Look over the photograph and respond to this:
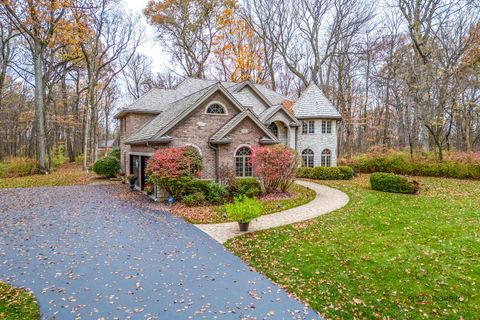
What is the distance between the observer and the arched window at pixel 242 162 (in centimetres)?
1657

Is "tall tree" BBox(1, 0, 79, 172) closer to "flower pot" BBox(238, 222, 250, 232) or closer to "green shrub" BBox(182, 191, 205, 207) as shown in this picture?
"green shrub" BBox(182, 191, 205, 207)

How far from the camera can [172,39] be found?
32.0 metres

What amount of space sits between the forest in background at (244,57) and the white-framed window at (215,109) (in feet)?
47.8

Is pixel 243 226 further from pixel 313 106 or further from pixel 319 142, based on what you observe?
pixel 313 106

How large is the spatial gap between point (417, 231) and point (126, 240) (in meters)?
9.54

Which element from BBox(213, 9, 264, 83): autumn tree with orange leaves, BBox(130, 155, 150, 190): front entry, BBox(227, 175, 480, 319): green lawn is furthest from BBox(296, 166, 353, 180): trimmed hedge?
BBox(213, 9, 264, 83): autumn tree with orange leaves

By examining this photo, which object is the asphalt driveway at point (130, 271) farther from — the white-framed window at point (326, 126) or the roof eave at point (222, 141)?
the white-framed window at point (326, 126)

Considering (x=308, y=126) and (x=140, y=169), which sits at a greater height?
(x=308, y=126)

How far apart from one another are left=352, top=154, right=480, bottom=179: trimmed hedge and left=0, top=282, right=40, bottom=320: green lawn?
25574 millimetres

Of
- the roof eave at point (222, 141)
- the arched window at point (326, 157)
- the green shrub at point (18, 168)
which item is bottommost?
the green shrub at point (18, 168)

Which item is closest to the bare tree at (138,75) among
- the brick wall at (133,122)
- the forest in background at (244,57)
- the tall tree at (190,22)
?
the forest in background at (244,57)

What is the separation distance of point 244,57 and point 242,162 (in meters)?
21.7

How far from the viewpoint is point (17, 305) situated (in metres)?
5.29

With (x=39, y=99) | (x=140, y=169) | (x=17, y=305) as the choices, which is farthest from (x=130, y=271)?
(x=39, y=99)
